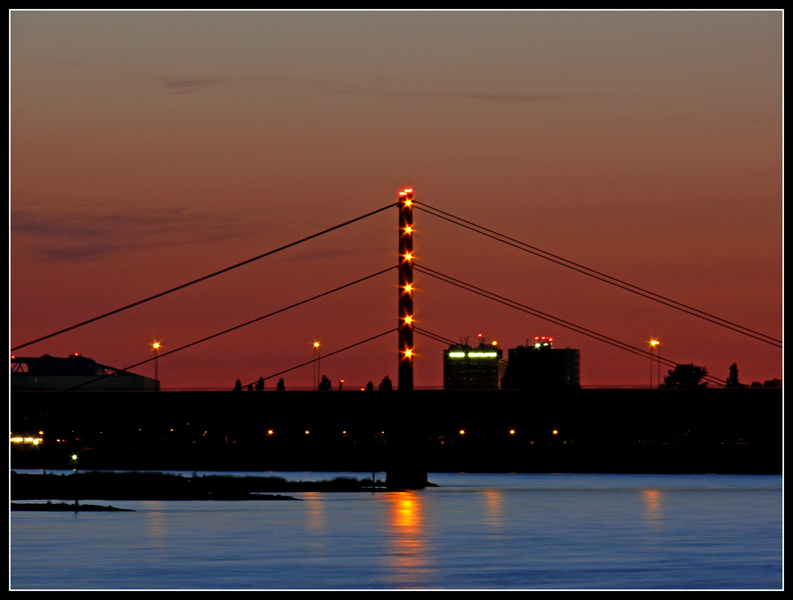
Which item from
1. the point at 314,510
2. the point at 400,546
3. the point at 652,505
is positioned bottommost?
the point at 652,505

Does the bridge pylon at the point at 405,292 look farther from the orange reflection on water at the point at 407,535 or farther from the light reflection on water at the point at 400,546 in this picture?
the light reflection on water at the point at 400,546

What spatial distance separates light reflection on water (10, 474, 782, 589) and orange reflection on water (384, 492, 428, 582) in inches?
3.8

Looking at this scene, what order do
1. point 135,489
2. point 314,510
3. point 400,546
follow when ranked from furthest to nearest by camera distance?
point 135,489, point 314,510, point 400,546

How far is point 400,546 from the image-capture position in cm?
5334

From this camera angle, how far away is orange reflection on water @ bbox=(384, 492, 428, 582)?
44.3 meters

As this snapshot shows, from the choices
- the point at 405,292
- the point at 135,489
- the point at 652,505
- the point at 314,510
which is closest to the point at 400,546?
the point at 314,510

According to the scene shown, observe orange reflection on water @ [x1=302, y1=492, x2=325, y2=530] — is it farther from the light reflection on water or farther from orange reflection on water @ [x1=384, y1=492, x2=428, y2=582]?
orange reflection on water @ [x1=384, y1=492, x2=428, y2=582]

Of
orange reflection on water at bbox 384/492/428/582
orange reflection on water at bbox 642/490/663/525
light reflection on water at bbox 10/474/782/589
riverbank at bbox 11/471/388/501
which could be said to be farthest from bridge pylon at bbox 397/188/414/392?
orange reflection on water at bbox 642/490/663/525

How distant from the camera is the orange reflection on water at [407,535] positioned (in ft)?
145

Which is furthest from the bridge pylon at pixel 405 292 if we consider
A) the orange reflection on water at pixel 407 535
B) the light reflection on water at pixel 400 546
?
the light reflection on water at pixel 400 546

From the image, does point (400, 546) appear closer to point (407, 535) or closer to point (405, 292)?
point (407, 535)

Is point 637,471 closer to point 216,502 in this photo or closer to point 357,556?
point 216,502

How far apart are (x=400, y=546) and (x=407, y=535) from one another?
17.0 feet

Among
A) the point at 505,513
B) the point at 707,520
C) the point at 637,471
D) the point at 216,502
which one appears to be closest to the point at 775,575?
the point at 707,520
